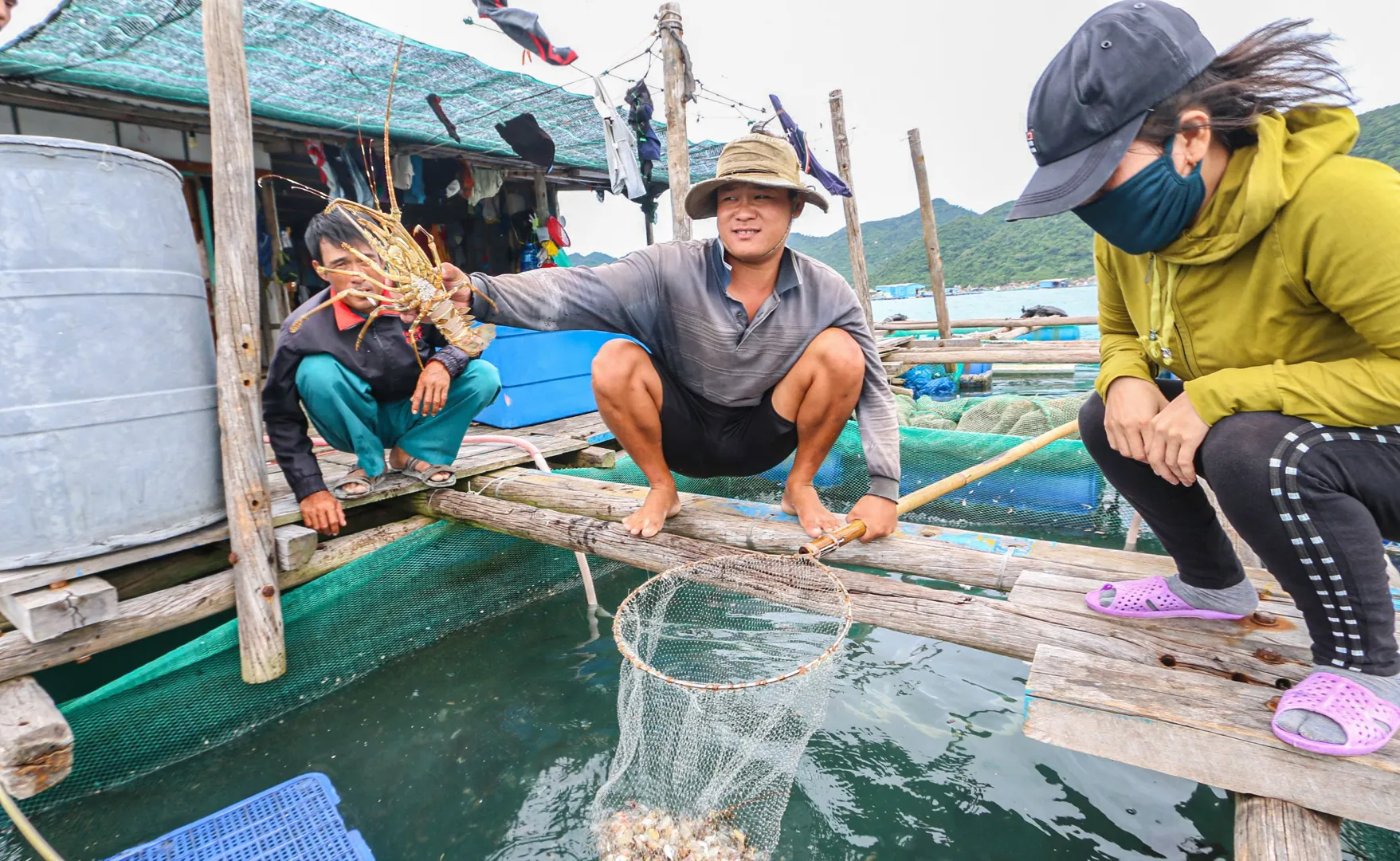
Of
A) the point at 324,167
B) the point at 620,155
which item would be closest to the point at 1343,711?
the point at 620,155

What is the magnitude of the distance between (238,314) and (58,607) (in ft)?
3.56

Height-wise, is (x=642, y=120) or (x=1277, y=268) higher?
(x=642, y=120)

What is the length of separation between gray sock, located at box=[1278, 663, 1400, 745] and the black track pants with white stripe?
18 millimetres

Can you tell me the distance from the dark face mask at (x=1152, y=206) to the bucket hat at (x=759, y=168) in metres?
1.10

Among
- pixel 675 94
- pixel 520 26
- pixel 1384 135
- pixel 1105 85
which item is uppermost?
pixel 1384 135

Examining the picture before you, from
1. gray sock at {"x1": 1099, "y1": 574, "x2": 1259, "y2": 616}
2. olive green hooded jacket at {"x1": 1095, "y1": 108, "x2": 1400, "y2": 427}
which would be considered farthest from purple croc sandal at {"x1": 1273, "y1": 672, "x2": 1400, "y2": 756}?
olive green hooded jacket at {"x1": 1095, "y1": 108, "x2": 1400, "y2": 427}

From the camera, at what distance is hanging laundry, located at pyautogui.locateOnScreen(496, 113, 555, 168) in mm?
6238

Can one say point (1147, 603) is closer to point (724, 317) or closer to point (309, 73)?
→ point (724, 317)

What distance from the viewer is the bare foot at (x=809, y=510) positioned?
2.41 meters

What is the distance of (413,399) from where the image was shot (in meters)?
3.05

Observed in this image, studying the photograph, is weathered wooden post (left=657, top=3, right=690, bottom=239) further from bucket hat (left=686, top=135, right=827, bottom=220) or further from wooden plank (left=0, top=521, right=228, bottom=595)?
wooden plank (left=0, top=521, right=228, bottom=595)

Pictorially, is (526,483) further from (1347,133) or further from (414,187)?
(414,187)

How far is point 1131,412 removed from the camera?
61.4 inches

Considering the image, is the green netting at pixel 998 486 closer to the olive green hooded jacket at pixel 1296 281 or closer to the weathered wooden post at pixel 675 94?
the weathered wooden post at pixel 675 94
